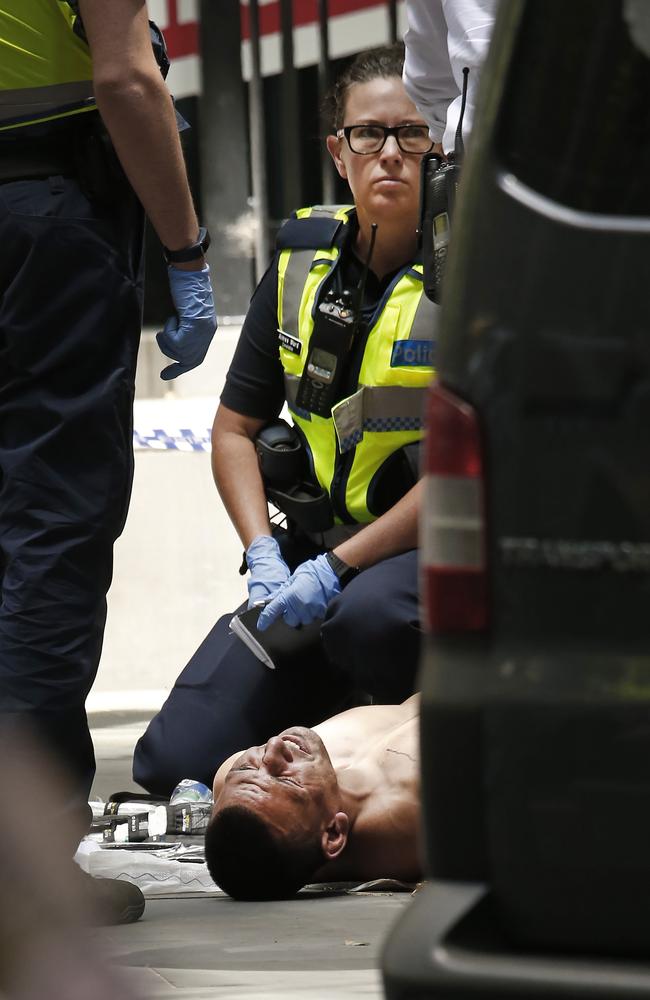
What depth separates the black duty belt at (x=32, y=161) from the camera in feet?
9.43

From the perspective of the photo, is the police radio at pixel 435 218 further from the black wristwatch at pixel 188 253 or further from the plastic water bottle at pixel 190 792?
the plastic water bottle at pixel 190 792

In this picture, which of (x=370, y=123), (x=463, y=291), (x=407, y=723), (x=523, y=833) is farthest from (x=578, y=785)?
(x=370, y=123)

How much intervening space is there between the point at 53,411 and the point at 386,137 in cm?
174

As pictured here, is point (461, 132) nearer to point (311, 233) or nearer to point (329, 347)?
point (329, 347)

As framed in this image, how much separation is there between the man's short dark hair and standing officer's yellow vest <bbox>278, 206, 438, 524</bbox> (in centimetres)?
112

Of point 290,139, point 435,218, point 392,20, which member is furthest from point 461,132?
point 290,139

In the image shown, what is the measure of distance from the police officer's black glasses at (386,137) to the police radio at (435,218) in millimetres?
418

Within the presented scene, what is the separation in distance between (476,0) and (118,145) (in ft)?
3.01

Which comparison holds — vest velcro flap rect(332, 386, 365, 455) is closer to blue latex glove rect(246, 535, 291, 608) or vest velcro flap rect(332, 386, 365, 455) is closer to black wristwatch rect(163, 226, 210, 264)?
blue latex glove rect(246, 535, 291, 608)

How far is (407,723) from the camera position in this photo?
3680 mm

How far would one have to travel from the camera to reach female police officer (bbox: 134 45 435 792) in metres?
4.14

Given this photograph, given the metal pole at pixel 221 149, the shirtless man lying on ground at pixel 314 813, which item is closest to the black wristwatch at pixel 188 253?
the shirtless man lying on ground at pixel 314 813

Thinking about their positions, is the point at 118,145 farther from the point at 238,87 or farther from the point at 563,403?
the point at 238,87

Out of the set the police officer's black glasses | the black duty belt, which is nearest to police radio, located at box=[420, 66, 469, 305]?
the police officer's black glasses
